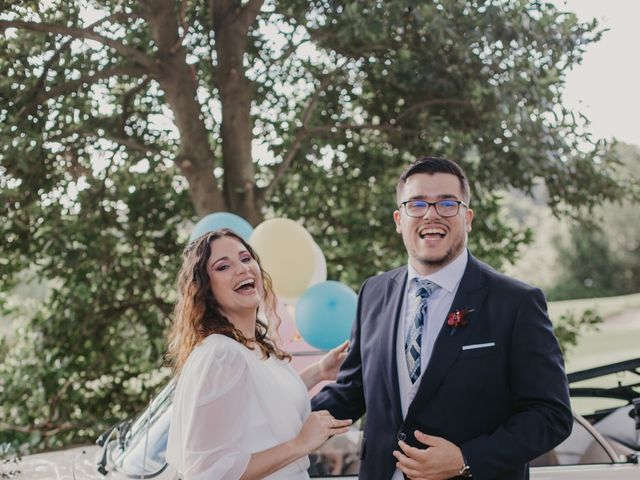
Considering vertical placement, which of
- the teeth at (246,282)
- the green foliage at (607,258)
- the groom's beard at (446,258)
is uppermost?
the groom's beard at (446,258)

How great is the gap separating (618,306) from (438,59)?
2625cm

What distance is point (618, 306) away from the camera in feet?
104

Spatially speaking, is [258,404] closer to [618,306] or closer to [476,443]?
[476,443]

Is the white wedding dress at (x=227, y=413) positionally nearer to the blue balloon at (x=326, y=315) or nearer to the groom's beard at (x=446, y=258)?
the groom's beard at (x=446, y=258)

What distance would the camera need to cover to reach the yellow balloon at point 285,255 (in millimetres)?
5449

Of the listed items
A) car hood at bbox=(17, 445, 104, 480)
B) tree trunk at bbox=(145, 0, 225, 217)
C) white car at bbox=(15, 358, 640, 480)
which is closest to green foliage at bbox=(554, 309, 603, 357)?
tree trunk at bbox=(145, 0, 225, 217)

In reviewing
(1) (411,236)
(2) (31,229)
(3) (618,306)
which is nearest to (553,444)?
(1) (411,236)

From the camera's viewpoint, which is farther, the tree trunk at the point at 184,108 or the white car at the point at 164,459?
the tree trunk at the point at 184,108

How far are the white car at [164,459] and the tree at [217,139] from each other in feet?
9.36

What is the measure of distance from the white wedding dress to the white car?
65cm

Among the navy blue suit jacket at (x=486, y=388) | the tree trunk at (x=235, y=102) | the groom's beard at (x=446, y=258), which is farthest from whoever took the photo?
the tree trunk at (x=235, y=102)

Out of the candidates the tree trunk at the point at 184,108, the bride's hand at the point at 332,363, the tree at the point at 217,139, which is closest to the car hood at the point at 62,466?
the bride's hand at the point at 332,363

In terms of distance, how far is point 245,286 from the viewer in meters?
2.88

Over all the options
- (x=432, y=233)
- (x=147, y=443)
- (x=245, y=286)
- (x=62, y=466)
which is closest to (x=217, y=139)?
(x=62, y=466)
